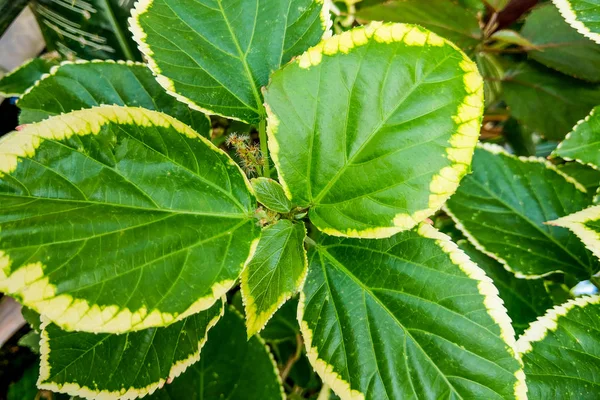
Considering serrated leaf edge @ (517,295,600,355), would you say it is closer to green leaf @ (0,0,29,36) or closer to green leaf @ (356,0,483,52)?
green leaf @ (356,0,483,52)

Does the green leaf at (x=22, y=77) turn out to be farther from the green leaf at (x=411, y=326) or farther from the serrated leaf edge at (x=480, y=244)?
the serrated leaf edge at (x=480, y=244)

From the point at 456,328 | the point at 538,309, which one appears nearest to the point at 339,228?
the point at 456,328

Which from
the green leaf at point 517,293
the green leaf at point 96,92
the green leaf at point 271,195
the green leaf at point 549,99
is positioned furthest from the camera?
the green leaf at point 549,99

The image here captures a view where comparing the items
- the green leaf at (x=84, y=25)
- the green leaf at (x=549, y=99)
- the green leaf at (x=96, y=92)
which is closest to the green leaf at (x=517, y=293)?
the green leaf at (x=549, y=99)

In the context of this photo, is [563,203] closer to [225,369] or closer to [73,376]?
[225,369]

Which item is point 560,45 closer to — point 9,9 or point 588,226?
point 588,226
